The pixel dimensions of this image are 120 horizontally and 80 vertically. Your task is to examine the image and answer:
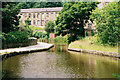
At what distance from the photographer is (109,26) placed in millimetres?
14414

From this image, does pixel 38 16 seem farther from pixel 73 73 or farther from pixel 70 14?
pixel 73 73

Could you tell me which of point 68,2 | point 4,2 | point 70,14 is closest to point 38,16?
point 68,2

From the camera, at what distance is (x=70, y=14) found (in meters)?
22.1

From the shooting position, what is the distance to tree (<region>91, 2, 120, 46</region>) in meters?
14.0

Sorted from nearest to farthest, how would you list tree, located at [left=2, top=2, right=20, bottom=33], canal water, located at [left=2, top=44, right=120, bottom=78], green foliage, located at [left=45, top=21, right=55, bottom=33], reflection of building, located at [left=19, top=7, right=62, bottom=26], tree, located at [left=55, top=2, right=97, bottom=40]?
canal water, located at [left=2, top=44, right=120, bottom=78] → tree, located at [left=2, top=2, right=20, bottom=33] → tree, located at [left=55, top=2, right=97, bottom=40] → green foliage, located at [left=45, top=21, right=55, bottom=33] → reflection of building, located at [left=19, top=7, right=62, bottom=26]

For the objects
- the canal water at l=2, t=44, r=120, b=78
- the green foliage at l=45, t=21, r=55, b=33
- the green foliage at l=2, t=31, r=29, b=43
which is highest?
the green foliage at l=45, t=21, r=55, b=33

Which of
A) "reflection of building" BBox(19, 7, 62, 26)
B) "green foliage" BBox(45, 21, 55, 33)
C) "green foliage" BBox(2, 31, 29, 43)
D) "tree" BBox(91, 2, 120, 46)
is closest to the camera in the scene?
"tree" BBox(91, 2, 120, 46)

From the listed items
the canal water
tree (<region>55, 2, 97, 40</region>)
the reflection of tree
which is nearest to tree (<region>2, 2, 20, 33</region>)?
the canal water

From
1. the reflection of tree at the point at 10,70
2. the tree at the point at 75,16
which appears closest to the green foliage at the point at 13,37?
the reflection of tree at the point at 10,70

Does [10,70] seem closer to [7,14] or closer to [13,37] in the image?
[13,37]

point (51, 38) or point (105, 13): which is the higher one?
point (105, 13)

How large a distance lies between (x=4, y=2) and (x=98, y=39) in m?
12.5

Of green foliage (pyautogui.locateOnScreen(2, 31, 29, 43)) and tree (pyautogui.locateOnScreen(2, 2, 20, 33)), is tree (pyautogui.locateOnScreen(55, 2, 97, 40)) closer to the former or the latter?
green foliage (pyautogui.locateOnScreen(2, 31, 29, 43))

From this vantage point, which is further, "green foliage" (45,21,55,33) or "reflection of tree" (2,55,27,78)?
"green foliage" (45,21,55,33)
